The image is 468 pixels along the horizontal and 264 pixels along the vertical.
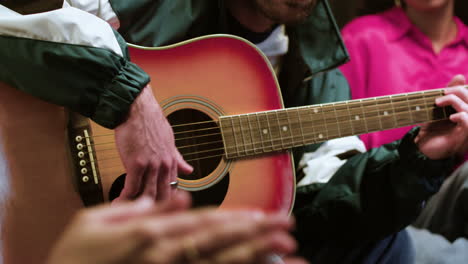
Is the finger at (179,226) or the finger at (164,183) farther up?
the finger at (179,226)

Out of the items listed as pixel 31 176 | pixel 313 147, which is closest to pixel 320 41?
pixel 313 147

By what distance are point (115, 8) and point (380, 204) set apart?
0.76 m

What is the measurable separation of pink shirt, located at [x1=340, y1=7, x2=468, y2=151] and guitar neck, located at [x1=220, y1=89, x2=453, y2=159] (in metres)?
0.43

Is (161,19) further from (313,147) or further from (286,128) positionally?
(313,147)

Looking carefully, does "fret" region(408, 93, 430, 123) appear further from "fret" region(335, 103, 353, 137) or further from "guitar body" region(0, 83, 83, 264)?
"guitar body" region(0, 83, 83, 264)

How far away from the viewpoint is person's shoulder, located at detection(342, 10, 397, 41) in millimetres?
1516

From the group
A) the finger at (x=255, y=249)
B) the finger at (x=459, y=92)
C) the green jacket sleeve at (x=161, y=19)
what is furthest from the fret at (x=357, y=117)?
the finger at (x=255, y=249)

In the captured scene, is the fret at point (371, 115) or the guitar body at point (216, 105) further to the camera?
the fret at point (371, 115)

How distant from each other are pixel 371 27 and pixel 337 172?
71cm

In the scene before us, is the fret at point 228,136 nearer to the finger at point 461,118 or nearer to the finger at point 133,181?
the finger at point 133,181

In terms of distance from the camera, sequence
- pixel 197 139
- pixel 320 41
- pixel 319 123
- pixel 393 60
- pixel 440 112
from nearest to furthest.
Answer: pixel 197 139 < pixel 319 123 < pixel 440 112 < pixel 320 41 < pixel 393 60

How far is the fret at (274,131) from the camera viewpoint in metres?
0.87

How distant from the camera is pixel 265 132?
864 mm

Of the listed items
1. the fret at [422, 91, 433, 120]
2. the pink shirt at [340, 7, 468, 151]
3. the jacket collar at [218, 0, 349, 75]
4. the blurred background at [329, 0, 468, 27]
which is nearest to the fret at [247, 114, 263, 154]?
the jacket collar at [218, 0, 349, 75]
